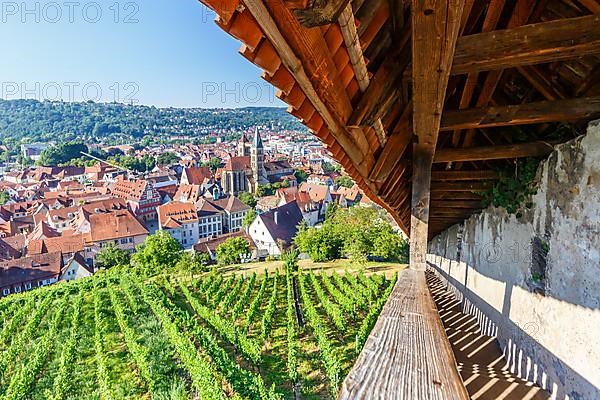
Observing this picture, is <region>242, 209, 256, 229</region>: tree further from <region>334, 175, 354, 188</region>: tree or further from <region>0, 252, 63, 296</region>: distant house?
<region>334, 175, 354, 188</region>: tree

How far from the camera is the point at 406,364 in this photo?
1.11m

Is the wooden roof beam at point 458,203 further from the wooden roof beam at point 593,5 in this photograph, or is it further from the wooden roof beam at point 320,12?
the wooden roof beam at point 320,12

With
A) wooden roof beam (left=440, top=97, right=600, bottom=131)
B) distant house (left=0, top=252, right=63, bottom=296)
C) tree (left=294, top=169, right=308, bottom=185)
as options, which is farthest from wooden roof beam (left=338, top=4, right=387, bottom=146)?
tree (left=294, top=169, right=308, bottom=185)

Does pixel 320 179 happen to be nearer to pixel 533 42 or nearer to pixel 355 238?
pixel 355 238

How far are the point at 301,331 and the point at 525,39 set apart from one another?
14.7m

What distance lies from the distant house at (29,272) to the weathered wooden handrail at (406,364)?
3859cm

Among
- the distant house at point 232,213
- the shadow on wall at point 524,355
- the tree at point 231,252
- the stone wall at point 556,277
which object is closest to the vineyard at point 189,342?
the shadow on wall at point 524,355

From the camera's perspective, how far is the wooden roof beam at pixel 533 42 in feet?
5.52

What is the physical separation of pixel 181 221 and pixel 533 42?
49786mm

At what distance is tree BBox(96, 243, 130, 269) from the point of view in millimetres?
37562

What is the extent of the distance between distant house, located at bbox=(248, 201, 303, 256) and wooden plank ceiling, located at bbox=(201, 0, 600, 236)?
117 ft

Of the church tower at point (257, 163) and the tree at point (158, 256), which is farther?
the church tower at point (257, 163)

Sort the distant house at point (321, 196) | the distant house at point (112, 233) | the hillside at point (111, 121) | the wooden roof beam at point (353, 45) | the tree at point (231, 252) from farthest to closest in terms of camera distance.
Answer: the hillside at point (111, 121) < the distant house at point (321, 196) < the distant house at point (112, 233) < the tree at point (231, 252) < the wooden roof beam at point (353, 45)

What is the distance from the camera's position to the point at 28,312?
20.8 meters
